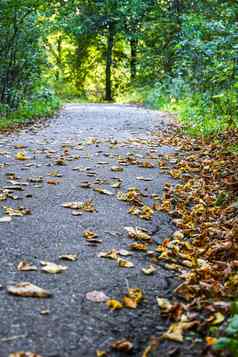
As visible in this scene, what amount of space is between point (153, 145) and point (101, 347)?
19.7 ft

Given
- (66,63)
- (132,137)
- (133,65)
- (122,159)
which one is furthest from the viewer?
(66,63)

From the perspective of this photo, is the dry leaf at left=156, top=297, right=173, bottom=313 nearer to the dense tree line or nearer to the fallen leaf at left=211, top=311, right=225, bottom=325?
the fallen leaf at left=211, top=311, right=225, bottom=325

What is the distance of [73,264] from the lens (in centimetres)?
297

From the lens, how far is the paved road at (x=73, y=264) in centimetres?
220

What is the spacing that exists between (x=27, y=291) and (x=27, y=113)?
9595 mm

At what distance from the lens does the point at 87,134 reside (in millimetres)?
9156

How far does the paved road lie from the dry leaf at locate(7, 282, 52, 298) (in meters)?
0.03

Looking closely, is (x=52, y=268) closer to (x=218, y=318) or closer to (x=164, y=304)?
(x=164, y=304)

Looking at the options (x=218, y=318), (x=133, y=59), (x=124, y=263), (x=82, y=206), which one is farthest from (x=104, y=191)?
(x=133, y=59)

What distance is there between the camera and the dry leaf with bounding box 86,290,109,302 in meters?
2.53

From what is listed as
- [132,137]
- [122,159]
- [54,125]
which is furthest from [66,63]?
[122,159]

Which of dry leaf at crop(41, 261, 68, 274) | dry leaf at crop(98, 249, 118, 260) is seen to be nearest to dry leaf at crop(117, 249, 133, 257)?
dry leaf at crop(98, 249, 118, 260)

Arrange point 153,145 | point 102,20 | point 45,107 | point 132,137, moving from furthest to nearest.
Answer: point 102,20, point 45,107, point 132,137, point 153,145

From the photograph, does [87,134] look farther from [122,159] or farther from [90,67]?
[90,67]
